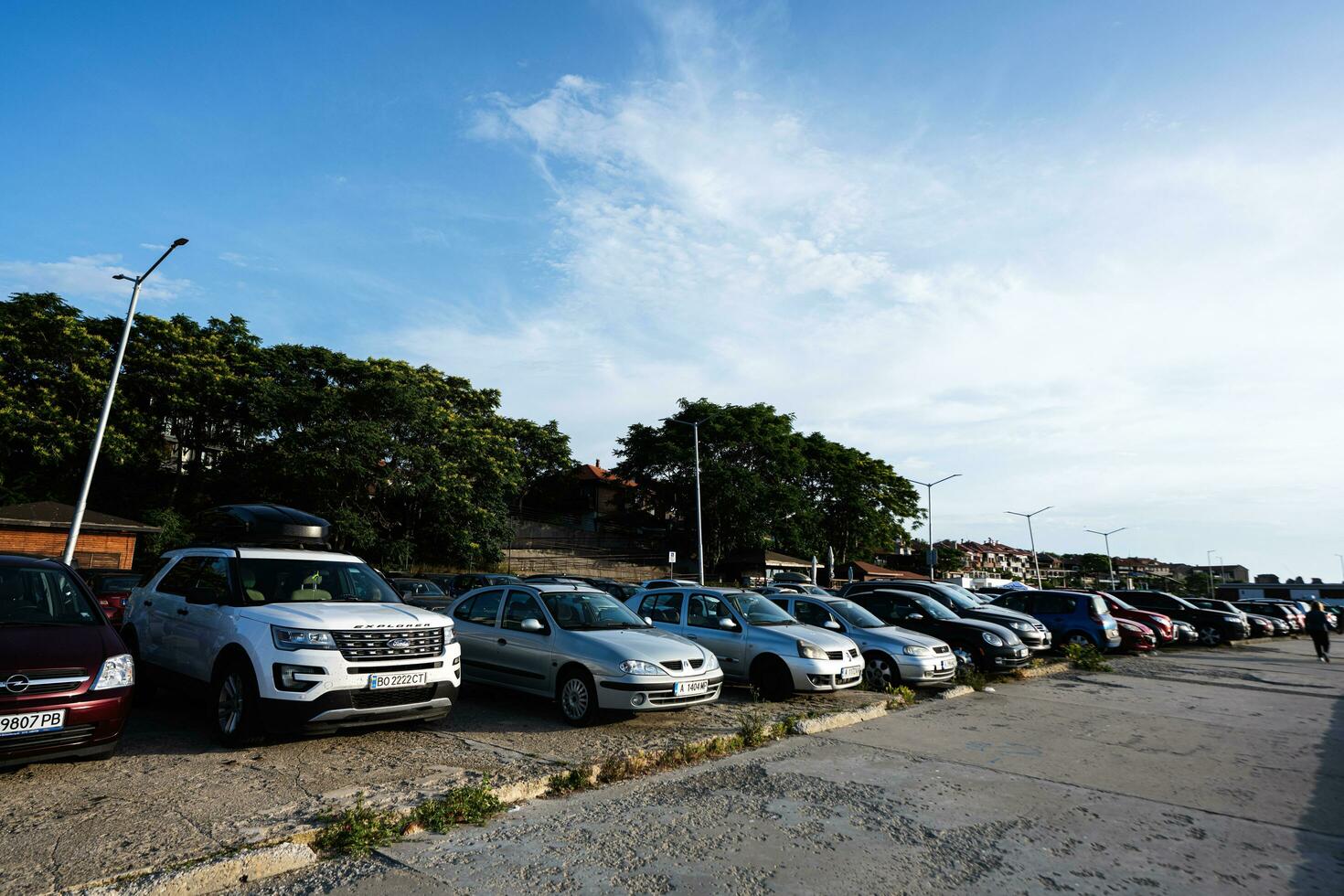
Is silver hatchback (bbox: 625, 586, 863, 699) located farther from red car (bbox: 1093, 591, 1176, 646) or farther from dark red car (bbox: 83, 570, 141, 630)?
red car (bbox: 1093, 591, 1176, 646)

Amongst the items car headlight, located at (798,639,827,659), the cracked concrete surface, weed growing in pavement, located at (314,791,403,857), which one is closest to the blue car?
car headlight, located at (798,639,827,659)

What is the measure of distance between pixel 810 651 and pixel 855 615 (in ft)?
9.04

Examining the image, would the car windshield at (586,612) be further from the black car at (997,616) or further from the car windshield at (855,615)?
the black car at (997,616)

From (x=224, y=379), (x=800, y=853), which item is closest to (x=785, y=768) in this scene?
(x=800, y=853)

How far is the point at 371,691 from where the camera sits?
650 centimetres

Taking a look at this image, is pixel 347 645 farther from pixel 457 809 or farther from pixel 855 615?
pixel 855 615

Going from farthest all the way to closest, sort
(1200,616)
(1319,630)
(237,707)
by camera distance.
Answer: (1200,616) < (1319,630) < (237,707)

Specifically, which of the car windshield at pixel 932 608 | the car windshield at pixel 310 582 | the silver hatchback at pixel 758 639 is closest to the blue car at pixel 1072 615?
the car windshield at pixel 932 608

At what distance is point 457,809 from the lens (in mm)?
5051

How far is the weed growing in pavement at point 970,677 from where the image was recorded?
12.0 meters

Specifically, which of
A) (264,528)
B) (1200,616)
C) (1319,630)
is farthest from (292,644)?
(1200,616)

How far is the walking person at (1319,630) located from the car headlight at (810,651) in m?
16.0

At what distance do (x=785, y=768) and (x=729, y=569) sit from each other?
41386mm

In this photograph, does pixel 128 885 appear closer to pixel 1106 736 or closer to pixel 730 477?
pixel 1106 736
